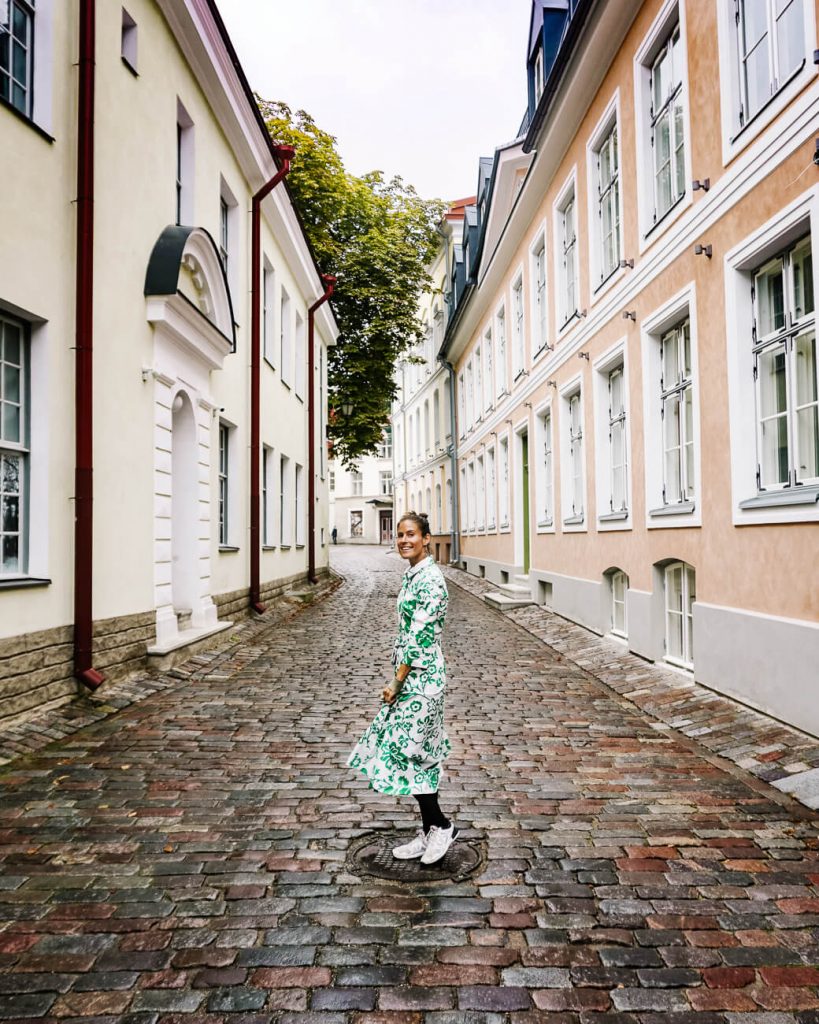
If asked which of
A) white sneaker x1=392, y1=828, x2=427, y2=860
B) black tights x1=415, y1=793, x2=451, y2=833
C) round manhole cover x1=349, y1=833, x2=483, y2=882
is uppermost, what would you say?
black tights x1=415, y1=793, x2=451, y2=833

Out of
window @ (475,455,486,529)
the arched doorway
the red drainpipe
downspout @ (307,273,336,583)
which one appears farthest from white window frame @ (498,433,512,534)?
the red drainpipe

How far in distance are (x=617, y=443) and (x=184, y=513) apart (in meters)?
5.59

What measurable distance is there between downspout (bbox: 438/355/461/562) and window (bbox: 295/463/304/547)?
9.00 m

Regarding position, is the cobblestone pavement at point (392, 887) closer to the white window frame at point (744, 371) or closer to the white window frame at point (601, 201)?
the white window frame at point (744, 371)

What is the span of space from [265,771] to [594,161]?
9.46 metres

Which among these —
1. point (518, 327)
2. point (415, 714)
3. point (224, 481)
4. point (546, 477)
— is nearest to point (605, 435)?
point (546, 477)

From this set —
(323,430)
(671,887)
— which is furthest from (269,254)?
(671,887)

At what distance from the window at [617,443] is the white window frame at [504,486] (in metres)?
7.77

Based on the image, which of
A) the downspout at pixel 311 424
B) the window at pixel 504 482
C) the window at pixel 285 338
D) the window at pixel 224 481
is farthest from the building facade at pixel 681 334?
the downspout at pixel 311 424

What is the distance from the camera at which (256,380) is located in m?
14.1

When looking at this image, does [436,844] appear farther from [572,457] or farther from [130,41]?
[572,457]

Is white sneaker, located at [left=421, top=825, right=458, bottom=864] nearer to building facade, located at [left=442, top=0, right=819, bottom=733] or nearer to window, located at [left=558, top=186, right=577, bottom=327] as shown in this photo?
building facade, located at [left=442, top=0, right=819, bottom=733]

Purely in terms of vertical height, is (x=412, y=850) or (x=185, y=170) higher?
(x=185, y=170)

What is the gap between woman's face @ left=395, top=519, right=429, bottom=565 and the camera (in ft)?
13.8
